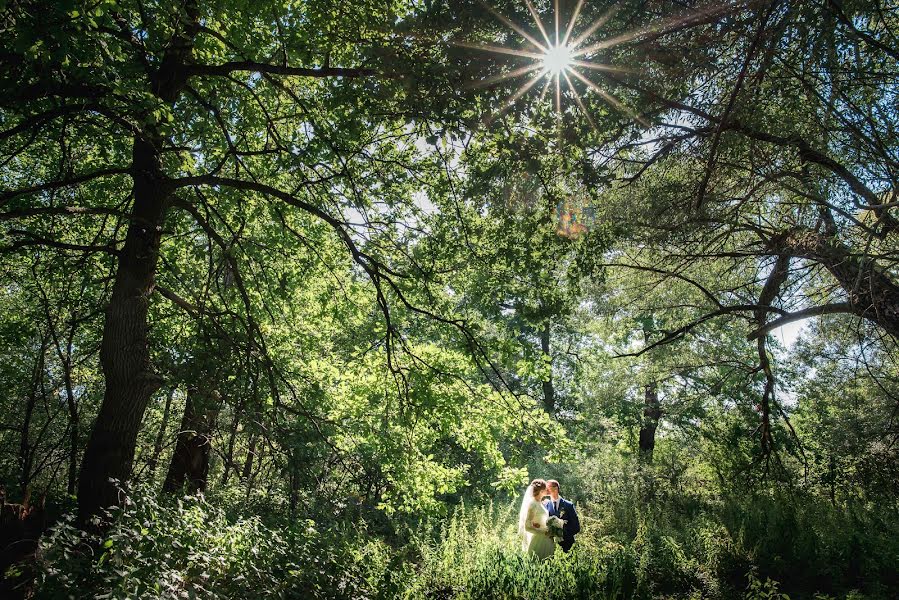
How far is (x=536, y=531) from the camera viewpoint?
24.9 ft

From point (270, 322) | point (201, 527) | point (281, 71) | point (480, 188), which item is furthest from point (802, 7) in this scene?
point (270, 322)

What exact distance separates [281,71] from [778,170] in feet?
19.2

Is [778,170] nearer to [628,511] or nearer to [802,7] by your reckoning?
[802,7]

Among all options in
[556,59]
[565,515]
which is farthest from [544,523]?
[556,59]

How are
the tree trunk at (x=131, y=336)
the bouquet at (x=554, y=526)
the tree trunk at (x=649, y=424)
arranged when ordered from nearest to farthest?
the tree trunk at (x=131, y=336) → the bouquet at (x=554, y=526) → the tree trunk at (x=649, y=424)

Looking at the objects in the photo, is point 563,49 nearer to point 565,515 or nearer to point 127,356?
point 127,356

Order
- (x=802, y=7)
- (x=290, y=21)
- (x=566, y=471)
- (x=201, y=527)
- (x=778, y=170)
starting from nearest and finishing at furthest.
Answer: (x=802, y=7) → (x=201, y=527) → (x=290, y=21) → (x=778, y=170) → (x=566, y=471)

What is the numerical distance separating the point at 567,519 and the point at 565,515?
75 millimetres

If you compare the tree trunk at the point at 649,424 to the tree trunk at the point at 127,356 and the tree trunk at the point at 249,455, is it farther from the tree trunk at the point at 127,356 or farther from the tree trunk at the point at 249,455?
the tree trunk at the point at 127,356

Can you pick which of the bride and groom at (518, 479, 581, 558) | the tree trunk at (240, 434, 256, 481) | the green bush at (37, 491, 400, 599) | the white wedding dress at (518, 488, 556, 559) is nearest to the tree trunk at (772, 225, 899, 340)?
the bride and groom at (518, 479, 581, 558)

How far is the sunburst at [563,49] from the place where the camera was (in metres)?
3.66

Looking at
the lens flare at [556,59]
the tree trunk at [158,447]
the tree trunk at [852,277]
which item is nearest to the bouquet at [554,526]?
the tree trunk at [852,277]

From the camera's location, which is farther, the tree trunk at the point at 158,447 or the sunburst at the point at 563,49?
the tree trunk at the point at 158,447

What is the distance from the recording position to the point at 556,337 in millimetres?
20875
